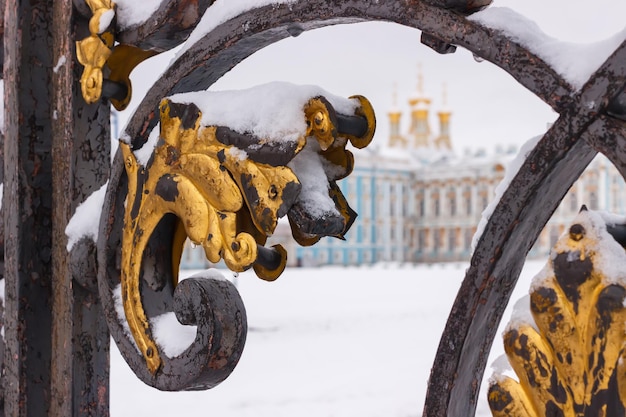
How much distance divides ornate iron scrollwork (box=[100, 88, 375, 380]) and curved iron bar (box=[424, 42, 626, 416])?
0.21ft

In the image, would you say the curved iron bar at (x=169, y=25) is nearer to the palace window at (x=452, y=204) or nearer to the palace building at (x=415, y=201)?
the palace building at (x=415, y=201)

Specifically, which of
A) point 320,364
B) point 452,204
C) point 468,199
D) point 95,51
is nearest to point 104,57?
point 95,51

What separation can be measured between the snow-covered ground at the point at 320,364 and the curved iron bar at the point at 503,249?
6.25 ft

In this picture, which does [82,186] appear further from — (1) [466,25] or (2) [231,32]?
(1) [466,25]

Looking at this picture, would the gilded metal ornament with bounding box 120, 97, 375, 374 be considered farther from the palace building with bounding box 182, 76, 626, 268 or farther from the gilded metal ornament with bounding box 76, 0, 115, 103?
the palace building with bounding box 182, 76, 626, 268

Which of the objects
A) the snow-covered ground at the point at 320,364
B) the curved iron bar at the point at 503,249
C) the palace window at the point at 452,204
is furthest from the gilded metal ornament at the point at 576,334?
the palace window at the point at 452,204

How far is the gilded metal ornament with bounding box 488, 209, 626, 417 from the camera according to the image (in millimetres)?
203

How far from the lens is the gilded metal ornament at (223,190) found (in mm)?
287

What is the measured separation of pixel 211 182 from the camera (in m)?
0.31

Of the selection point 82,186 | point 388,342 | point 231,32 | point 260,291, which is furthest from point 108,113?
point 260,291

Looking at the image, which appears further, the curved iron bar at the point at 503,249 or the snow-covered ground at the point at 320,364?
the snow-covered ground at the point at 320,364

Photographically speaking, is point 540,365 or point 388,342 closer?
point 540,365

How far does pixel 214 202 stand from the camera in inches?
12.4

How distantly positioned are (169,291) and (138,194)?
50mm
